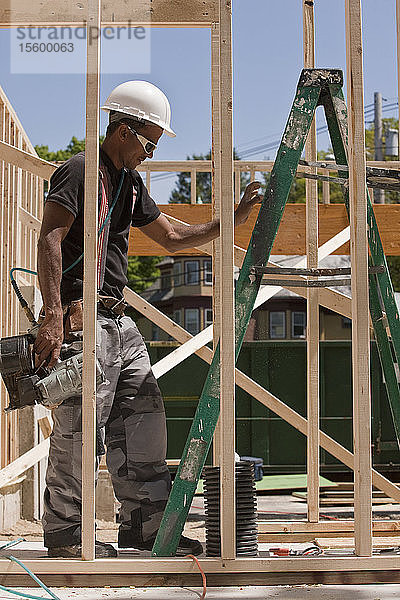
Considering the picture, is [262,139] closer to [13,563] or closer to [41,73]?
[41,73]

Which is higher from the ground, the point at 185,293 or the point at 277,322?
the point at 185,293

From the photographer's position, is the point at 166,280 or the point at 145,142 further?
the point at 166,280

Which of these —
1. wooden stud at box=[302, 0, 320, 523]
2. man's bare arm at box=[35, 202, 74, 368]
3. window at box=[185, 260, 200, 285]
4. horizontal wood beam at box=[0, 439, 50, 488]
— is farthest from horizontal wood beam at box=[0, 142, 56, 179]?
window at box=[185, 260, 200, 285]

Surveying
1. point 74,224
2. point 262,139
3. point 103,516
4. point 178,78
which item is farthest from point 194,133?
point 74,224

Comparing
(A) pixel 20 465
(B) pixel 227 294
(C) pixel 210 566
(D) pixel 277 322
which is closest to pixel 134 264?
(D) pixel 277 322

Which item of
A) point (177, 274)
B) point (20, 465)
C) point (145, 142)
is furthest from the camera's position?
point (177, 274)

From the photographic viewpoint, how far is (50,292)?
10.0 ft

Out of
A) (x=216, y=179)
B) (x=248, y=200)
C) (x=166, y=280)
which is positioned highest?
(x=166, y=280)

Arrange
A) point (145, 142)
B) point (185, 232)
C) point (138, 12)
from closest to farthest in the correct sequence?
point (145, 142) → point (185, 232) → point (138, 12)

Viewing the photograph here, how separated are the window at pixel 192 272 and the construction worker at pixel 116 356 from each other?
27805mm

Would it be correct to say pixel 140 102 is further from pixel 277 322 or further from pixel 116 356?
pixel 277 322

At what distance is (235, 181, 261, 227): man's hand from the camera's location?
11.3ft

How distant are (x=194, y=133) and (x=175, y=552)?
88.6 ft

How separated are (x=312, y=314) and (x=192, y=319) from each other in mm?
26161
